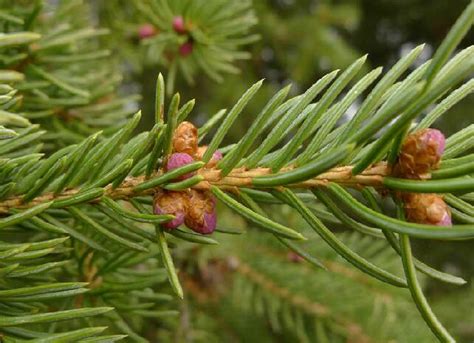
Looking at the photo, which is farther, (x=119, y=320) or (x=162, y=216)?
(x=119, y=320)

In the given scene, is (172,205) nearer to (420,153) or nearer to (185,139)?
(185,139)

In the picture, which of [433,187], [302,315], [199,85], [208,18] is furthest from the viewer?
[199,85]

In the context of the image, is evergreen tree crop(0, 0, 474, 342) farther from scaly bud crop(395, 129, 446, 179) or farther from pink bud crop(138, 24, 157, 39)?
pink bud crop(138, 24, 157, 39)

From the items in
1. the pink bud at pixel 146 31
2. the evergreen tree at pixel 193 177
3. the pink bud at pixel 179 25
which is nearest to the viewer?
the evergreen tree at pixel 193 177

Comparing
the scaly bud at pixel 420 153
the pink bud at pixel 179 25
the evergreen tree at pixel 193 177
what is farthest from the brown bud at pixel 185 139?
the pink bud at pixel 179 25

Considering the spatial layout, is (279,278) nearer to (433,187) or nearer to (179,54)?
(179,54)

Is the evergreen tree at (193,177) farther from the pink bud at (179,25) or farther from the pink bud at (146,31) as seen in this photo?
the pink bud at (146,31)

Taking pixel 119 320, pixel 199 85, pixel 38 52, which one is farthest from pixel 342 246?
pixel 199 85
